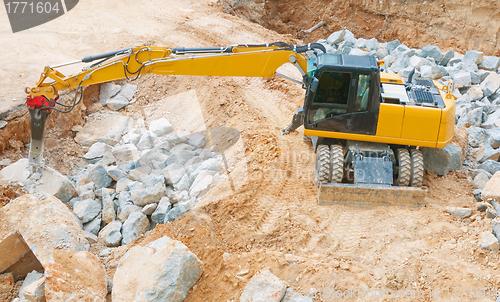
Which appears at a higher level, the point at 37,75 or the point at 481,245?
the point at 37,75

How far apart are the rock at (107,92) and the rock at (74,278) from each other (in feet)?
21.1

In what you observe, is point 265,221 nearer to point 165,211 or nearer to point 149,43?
point 165,211

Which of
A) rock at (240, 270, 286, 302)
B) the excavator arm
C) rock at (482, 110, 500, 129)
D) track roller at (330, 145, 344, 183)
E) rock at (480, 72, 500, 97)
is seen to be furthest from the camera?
rock at (480, 72, 500, 97)

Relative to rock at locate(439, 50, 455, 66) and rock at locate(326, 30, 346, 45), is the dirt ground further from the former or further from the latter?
rock at locate(439, 50, 455, 66)

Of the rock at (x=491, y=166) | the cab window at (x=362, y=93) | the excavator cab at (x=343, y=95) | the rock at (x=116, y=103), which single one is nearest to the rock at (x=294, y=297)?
the excavator cab at (x=343, y=95)

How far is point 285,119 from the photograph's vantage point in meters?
9.41

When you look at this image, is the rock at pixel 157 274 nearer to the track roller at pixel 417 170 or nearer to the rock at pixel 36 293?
the rock at pixel 36 293

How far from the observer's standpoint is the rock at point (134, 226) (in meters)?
6.52

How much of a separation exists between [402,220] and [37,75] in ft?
30.5

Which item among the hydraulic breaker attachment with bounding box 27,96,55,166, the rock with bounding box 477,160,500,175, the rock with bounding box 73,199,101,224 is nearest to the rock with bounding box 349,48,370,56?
the rock with bounding box 477,160,500,175

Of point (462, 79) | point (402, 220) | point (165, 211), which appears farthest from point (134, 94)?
point (462, 79)

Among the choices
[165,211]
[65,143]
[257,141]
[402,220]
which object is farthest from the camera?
[65,143]

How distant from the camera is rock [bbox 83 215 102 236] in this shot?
6.89 metres

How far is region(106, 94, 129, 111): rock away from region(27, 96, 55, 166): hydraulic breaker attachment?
150 inches
